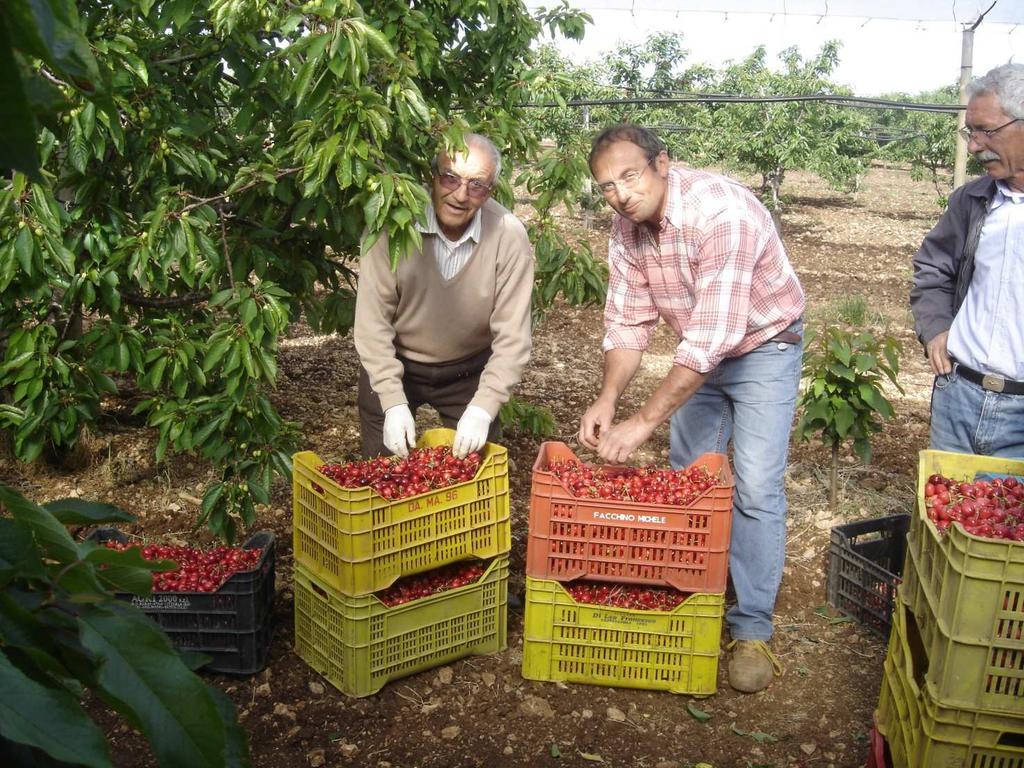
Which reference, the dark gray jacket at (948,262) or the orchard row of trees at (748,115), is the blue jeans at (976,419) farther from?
the orchard row of trees at (748,115)

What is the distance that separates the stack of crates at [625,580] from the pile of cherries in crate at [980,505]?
0.69 meters

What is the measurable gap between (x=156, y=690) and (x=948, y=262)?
3544 mm

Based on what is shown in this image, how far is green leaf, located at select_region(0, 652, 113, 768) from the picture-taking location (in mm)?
683

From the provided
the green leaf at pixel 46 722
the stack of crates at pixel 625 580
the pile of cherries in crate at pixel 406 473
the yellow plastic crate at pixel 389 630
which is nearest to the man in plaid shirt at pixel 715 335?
the stack of crates at pixel 625 580

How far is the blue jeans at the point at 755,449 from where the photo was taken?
11.4 feet

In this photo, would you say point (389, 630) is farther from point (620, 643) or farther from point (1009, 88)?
point (1009, 88)

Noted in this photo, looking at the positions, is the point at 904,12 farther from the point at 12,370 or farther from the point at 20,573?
the point at 20,573

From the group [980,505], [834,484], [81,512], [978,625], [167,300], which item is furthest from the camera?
[834,484]

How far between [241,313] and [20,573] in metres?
2.78

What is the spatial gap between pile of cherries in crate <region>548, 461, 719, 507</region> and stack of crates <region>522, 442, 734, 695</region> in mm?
48

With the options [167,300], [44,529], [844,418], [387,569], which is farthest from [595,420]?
[44,529]

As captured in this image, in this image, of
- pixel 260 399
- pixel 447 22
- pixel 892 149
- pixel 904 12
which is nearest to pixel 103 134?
pixel 260 399

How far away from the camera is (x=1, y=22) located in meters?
0.60

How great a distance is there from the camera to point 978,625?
2.24 meters
